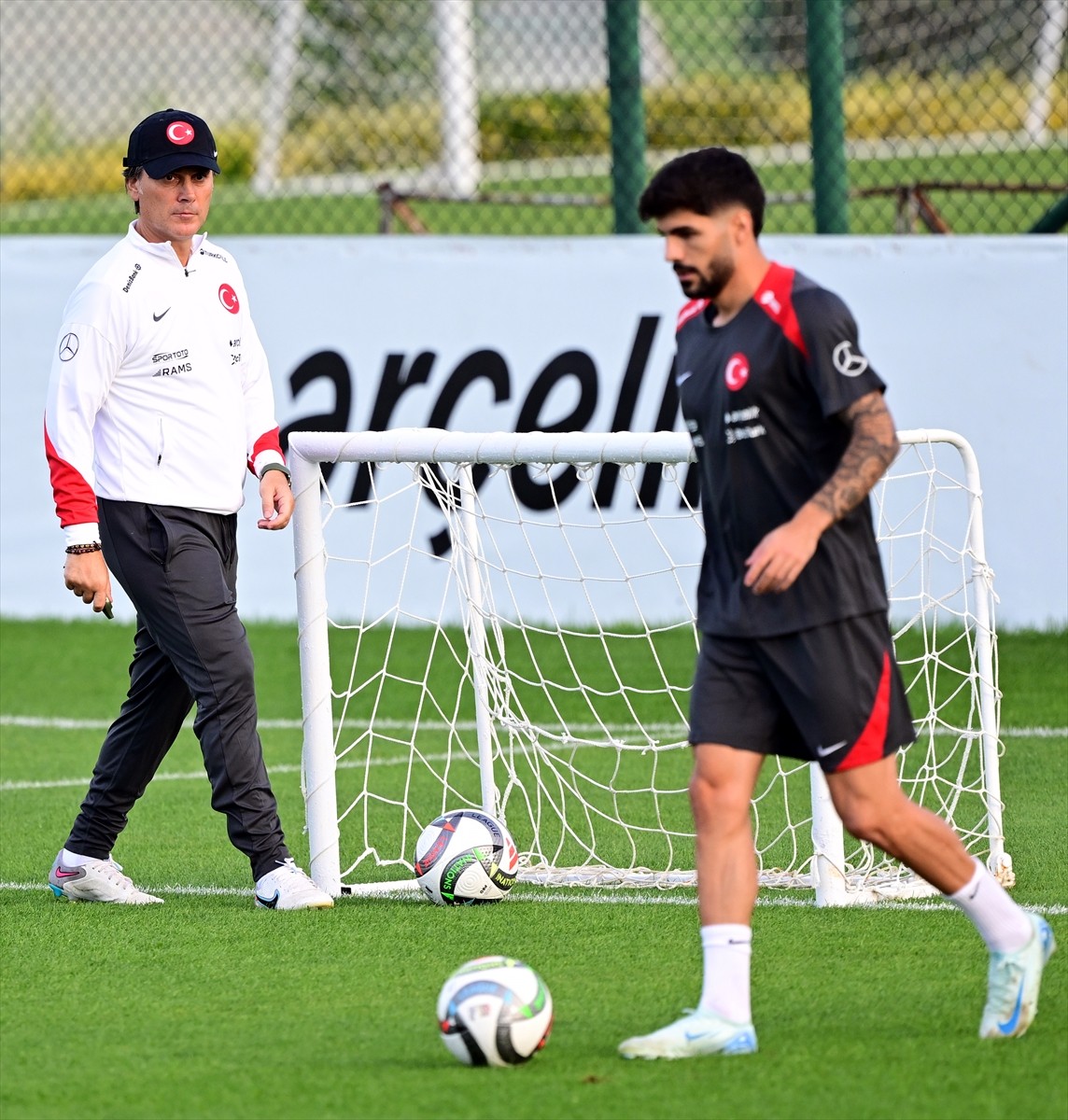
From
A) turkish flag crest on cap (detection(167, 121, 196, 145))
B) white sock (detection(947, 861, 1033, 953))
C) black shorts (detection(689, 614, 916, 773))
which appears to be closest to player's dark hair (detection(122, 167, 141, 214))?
turkish flag crest on cap (detection(167, 121, 196, 145))

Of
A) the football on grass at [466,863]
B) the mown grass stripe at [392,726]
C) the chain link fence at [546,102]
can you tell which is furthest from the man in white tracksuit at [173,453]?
the chain link fence at [546,102]

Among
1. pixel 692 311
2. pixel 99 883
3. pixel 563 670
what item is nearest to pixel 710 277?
pixel 692 311

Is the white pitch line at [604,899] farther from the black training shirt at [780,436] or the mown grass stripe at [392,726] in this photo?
the mown grass stripe at [392,726]

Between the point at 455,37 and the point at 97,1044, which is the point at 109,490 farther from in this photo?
the point at 455,37

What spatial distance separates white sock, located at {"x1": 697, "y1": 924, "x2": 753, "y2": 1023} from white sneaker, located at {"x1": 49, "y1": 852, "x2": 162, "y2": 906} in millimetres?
2409

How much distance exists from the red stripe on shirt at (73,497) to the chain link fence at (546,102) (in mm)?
6026

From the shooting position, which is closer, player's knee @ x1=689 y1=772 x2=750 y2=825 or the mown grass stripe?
player's knee @ x1=689 y1=772 x2=750 y2=825

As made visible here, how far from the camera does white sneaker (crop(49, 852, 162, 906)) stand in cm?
605

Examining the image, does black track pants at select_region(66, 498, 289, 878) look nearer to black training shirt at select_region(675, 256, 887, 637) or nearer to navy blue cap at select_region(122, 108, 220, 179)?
navy blue cap at select_region(122, 108, 220, 179)

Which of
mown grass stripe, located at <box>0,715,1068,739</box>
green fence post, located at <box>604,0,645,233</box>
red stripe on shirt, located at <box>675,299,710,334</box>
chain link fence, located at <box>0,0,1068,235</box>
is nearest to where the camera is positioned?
red stripe on shirt, located at <box>675,299,710,334</box>

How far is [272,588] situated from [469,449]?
210 inches

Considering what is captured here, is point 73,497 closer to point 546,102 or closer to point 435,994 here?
point 435,994

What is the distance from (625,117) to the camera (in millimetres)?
11086

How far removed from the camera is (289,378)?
1120 cm
